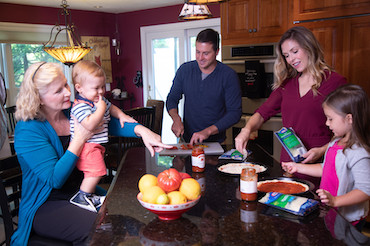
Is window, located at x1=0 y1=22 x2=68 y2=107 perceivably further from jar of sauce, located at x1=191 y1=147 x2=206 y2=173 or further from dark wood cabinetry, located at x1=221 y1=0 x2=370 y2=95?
jar of sauce, located at x1=191 y1=147 x2=206 y2=173

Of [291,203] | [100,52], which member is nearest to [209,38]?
[291,203]

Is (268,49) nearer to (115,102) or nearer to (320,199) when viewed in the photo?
(320,199)

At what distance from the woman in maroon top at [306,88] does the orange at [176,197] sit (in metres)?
0.82

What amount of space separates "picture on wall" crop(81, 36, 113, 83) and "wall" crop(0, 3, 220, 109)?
11 centimetres

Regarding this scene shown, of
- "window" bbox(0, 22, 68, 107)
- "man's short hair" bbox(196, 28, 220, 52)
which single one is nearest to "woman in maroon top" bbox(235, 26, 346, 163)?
"man's short hair" bbox(196, 28, 220, 52)

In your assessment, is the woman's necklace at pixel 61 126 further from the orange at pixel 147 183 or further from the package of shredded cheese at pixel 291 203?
the package of shredded cheese at pixel 291 203

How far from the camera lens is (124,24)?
7.44m

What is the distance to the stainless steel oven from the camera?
405 centimetres

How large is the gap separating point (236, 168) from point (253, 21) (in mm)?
2756

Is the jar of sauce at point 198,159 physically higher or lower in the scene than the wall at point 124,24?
lower

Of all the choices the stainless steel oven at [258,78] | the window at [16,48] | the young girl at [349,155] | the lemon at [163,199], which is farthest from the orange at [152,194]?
the window at [16,48]

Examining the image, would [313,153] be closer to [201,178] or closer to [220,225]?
[201,178]

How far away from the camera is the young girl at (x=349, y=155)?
1.57 m

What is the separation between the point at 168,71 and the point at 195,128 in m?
4.20
